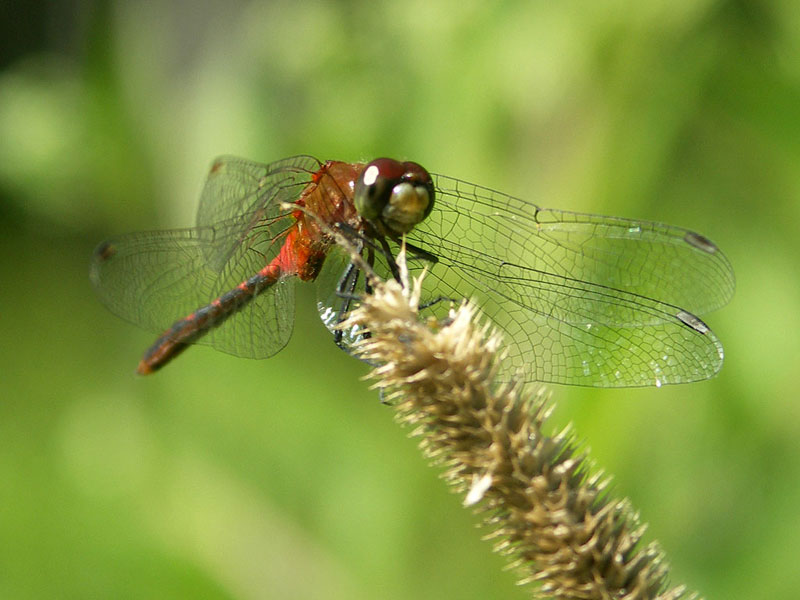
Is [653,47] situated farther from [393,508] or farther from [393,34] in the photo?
[393,508]

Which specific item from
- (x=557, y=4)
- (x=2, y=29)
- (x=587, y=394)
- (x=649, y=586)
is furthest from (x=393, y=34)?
(x=2, y=29)

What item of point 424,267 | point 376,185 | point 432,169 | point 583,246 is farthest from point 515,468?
point 432,169

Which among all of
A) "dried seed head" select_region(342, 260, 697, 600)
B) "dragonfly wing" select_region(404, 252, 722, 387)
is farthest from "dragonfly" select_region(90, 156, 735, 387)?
"dried seed head" select_region(342, 260, 697, 600)

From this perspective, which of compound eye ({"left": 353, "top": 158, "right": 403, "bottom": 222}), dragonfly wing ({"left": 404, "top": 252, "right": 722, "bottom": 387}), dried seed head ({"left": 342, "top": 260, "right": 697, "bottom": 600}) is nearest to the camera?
dried seed head ({"left": 342, "top": 260, "right": 697, "bottom": 600})

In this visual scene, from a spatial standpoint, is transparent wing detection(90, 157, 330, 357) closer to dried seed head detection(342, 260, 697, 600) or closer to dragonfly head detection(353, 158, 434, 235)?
dragonfly head detection(353, 158, 434, 235)

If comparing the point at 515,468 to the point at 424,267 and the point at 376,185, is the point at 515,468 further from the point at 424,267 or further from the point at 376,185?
the point at 376,185

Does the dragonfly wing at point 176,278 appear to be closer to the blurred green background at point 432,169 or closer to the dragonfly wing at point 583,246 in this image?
the dragonfly wing at point 583,246

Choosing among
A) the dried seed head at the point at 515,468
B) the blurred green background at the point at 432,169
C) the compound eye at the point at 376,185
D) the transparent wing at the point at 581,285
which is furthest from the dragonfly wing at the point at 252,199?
the dried seed head at the point at 515,468

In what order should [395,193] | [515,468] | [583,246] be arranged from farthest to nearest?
[583,246], [395,193], [515,468]
